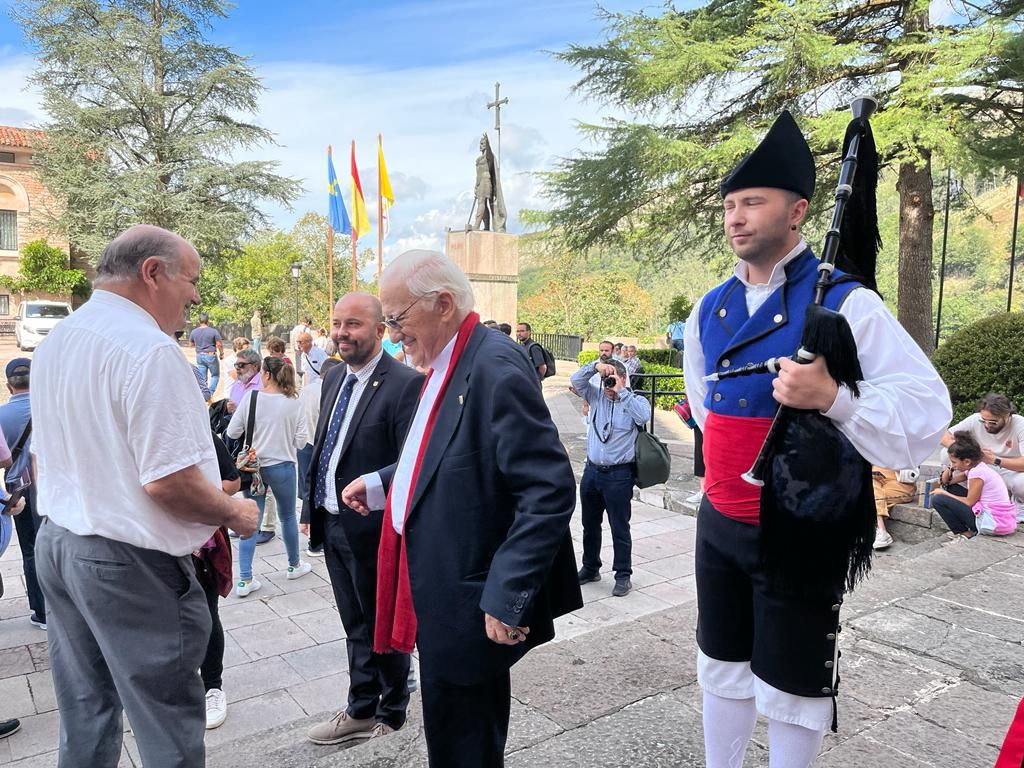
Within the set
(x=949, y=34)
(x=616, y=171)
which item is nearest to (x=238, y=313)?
(x=616, y=171)

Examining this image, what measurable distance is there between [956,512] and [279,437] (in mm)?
5205

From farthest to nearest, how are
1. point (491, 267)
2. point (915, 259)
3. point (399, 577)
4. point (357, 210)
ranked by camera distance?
point (357, 210), point (491, 267), point (915, 259), point (399, 577)

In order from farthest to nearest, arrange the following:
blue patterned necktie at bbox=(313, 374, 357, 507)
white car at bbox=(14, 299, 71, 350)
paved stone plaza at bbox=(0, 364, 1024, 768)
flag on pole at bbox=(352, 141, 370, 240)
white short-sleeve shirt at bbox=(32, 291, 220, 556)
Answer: white car at bbox=(14, 299, 71, 350) < flag on pole at bbox=(352, 141, 370, 240) < blue patterned necktie at bbox=(313, 374, 357, 507) < paved stone plaza at bbox=(0, 364, 1024, 768) < white short-sleeve shirt at bbox=(32, 291, 220, 556)

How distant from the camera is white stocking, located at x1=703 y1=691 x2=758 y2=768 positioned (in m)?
2.02

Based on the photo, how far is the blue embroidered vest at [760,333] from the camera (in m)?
1.85

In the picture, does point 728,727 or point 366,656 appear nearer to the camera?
point 728,727

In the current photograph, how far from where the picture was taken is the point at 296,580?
565cm

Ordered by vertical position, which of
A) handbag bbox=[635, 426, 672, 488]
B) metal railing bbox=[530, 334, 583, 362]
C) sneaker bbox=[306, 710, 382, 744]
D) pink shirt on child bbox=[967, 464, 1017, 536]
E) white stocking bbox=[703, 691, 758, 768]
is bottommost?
metal railing bbox=[530, 334, 583, 362]

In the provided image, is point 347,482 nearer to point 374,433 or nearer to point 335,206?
point 374,433

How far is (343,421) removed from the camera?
3.39 meters

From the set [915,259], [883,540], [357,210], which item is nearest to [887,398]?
[883,540]

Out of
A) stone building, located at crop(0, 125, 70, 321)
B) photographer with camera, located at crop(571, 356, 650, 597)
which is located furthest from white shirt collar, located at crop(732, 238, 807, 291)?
stone building, located at crop(0, 125, 70, 321)

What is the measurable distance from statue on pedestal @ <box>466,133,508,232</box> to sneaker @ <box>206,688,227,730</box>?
13848 mm

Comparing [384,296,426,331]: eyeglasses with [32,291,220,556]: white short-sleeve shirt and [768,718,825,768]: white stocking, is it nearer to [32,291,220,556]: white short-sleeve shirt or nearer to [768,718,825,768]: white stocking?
[32,291,220,556]: white short-sleeve shirt
